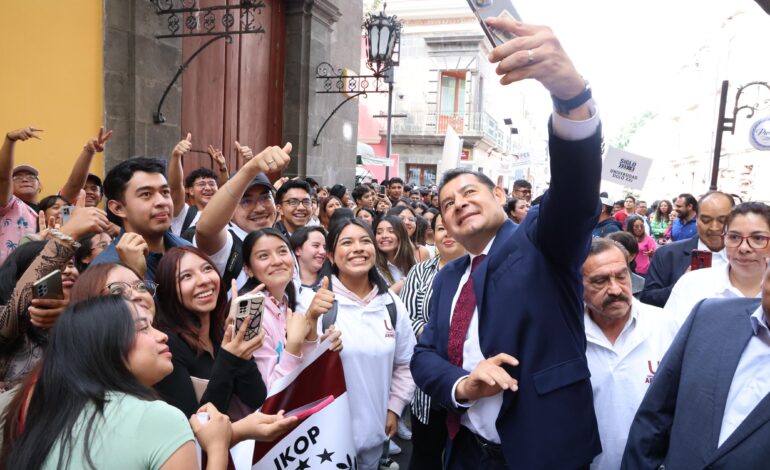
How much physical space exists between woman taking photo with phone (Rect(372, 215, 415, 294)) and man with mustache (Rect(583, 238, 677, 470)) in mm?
2913

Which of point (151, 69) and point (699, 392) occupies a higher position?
point (151, 69)

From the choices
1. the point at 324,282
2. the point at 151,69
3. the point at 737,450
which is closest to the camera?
the point at 737,450

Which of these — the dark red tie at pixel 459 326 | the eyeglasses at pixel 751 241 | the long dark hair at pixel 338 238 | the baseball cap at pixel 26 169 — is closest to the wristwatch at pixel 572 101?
the dark red tie at pixel 459 326

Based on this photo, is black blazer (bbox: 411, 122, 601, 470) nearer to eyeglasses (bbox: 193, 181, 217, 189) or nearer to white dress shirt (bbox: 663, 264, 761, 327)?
white dress shirt (bbox: 663, 264, 761, 327)

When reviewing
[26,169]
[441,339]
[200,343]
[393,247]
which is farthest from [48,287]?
[393,247]

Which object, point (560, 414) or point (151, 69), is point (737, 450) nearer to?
point (560, 414)

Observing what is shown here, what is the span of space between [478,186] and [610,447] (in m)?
1.26

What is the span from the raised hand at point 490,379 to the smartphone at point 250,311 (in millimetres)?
872

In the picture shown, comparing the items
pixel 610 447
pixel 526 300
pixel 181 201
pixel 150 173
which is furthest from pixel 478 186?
pixel 181 201

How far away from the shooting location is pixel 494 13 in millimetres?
1463

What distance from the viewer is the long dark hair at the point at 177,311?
263 centimetres

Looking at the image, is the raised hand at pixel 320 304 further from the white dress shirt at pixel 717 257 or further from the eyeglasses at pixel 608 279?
the white dress shirt at pixel 717 257

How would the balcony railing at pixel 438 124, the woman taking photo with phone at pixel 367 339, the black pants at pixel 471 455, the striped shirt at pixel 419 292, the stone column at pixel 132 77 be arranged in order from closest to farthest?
1. the black pants at pixel 471 455
2. the woman taking photo with phone at pixel 367 339
3. the striped shirt at pixel 419 292
4. the stone column at pixel 132 77
5. the balcony railing at pixel 438 124

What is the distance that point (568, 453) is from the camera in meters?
1.99
